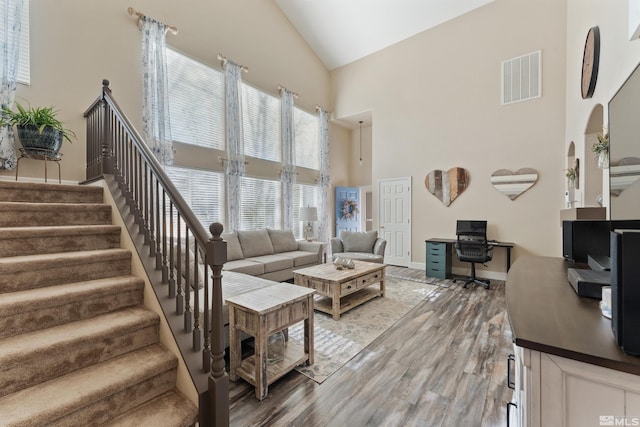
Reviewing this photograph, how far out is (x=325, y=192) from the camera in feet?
23.9

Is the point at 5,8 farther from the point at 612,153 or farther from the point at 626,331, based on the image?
the point at 612,153

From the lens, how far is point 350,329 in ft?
9.92

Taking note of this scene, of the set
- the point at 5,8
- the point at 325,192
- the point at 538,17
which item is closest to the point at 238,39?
the point at 5,8

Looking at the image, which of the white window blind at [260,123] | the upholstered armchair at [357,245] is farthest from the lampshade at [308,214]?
the white window blind at [260,123]

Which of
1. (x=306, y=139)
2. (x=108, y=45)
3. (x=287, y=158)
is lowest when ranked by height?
(x=287, y=158)

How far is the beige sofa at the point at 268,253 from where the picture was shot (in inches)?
169

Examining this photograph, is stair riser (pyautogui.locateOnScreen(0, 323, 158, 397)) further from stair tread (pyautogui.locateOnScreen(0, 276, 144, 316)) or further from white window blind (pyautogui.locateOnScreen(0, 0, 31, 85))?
white window blind (pyautogui.locateOnScreen(0, 0, 31, 85))

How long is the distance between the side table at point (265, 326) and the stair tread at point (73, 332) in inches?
22.7

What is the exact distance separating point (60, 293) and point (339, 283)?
2503 millimetres

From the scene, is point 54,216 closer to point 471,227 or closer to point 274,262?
point 274,262

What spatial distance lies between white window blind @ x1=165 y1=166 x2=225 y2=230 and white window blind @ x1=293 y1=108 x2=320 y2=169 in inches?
93.0

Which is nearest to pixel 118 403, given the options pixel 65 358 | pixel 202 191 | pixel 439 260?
pixel 65 358

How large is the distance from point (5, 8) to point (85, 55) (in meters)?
0.70

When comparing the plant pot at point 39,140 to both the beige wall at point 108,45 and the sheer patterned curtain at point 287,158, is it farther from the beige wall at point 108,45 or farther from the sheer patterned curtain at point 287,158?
the sheer patterned curtain at point 287,158
